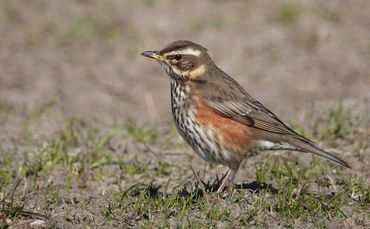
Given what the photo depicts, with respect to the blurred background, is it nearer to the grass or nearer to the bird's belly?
the grass

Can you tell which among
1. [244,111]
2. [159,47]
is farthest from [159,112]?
[244,111]

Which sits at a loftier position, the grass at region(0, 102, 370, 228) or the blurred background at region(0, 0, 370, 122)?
the blurred background at region(0, 0, 370, 122)

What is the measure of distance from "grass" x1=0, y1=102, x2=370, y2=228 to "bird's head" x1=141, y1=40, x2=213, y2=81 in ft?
3.83

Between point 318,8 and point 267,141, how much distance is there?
7.46m

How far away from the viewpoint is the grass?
7043 millimetres

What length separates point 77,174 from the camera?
903 cm

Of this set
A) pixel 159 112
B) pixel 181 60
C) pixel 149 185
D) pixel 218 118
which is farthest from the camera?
pixel 159 112

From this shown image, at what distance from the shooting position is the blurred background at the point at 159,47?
12.2 m

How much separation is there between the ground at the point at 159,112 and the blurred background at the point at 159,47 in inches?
1.2

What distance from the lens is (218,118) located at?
7875mm

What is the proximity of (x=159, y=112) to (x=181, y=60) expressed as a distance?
12.7 ft

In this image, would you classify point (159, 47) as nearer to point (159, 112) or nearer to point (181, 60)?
point (159, 112)

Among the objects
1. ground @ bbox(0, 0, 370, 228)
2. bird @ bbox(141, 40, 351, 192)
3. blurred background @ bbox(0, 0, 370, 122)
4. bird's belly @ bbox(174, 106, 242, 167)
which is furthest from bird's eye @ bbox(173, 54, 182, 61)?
blurred background @ bbox(0, 0, 370, 122)

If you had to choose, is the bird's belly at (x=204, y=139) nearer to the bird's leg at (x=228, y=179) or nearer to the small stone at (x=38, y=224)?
the bird's leg at (x=228, y=179)
